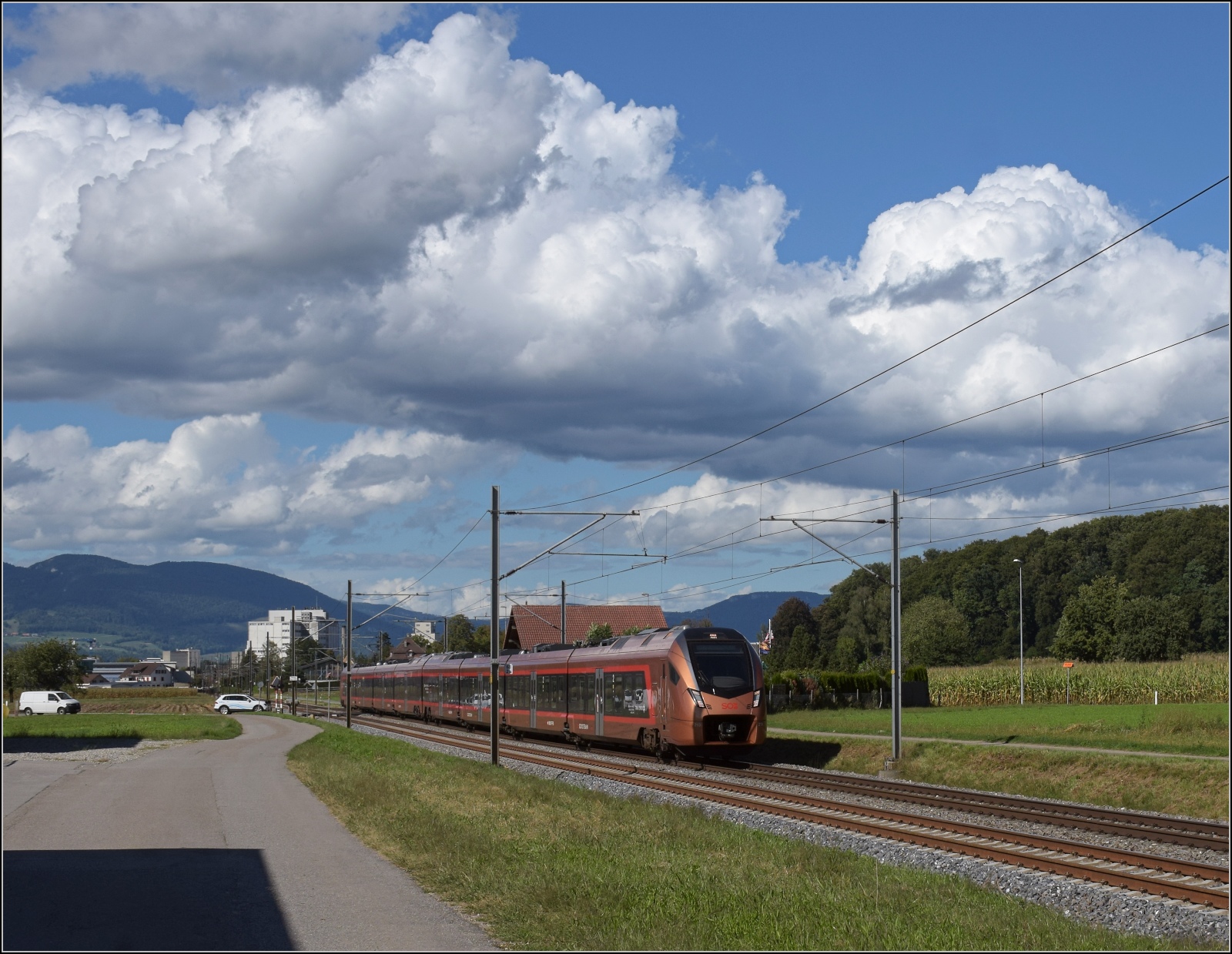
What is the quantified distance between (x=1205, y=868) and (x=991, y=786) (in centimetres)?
1470

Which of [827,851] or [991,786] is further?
[991,786]

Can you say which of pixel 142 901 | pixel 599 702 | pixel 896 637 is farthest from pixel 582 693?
pixel 142 901

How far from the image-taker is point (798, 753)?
Result: 37656mm

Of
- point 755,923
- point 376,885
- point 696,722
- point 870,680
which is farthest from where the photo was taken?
point 870,680

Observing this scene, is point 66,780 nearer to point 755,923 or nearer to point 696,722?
point 696,722

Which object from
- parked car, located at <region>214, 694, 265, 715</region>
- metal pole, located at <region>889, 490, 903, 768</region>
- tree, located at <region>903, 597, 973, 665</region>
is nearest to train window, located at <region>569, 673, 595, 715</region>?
metal pole, located at <region>889, 490, 903, 768</region>

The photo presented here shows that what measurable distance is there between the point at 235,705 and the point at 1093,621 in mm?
66540

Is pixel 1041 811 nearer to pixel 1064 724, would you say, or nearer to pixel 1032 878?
pixel 1032 878

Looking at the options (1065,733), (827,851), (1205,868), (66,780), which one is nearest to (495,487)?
(66,780)

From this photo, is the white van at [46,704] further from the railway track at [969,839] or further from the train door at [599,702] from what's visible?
the railway track at [969,839]

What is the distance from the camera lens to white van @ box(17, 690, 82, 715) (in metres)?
84.3

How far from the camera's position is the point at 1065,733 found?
123ft

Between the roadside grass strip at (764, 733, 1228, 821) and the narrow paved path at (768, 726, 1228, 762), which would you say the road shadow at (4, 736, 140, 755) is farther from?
the roadside grass strip at (764, 733, 1228, 821)

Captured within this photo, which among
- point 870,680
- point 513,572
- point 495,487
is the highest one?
point 495,487
